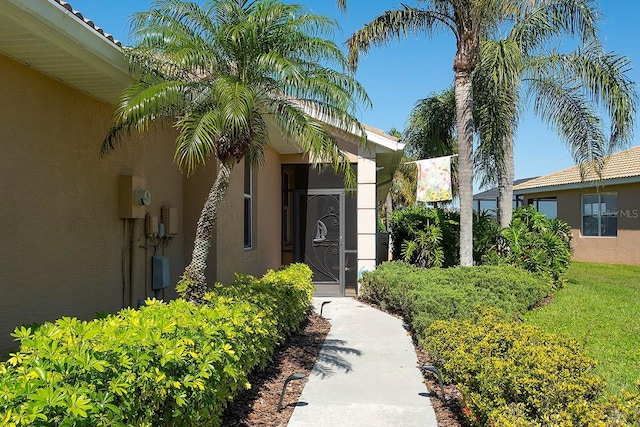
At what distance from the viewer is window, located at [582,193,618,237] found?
63.6 feet

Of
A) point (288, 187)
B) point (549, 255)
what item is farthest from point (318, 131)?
point (549, 255)

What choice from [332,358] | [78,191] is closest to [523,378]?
[332,358]

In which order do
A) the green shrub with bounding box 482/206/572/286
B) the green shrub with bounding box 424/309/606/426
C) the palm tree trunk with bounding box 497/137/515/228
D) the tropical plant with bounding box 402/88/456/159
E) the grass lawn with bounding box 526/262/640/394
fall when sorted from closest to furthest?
the green shrub with bounding box 424/309/606/426
the grass lawn with bounding box 526/262/640/394
the green shrub with bounding box 482/206/572/286
the palm tree trunk with bounding box 497/137/515/228
the tropical plant with bounding box 402/88/456/159

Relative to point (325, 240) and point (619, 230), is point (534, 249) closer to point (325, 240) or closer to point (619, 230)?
point (325, 240)

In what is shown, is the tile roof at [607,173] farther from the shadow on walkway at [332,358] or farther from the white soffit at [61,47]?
the white soffit at [61,47]

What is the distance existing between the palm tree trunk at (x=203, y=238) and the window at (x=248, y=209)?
168 inches

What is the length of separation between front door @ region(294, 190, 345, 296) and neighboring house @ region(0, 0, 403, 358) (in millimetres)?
2848

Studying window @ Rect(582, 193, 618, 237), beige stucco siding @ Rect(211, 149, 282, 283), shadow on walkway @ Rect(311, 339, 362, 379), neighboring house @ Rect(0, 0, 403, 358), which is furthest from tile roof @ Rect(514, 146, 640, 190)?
neighboring house @ Rect(0, 0, 403, 358)

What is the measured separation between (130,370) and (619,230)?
2016cm

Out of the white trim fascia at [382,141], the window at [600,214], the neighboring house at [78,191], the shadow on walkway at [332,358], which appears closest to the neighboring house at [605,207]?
the window at [600,214]

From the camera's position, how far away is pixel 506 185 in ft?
45.8

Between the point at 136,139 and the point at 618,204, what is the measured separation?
18235 mm

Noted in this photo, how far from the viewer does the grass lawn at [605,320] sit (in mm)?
5930

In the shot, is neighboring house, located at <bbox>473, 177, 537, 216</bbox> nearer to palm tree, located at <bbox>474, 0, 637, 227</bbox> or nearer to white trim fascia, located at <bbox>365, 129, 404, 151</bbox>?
palm tree, located at <bbox>474, 0, 637, 227</bbox>
